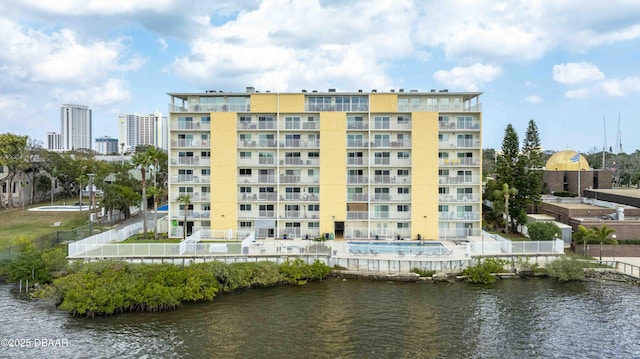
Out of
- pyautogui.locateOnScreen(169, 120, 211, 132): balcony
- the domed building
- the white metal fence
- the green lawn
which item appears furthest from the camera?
the domed building

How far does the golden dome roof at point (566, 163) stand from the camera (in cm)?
7394

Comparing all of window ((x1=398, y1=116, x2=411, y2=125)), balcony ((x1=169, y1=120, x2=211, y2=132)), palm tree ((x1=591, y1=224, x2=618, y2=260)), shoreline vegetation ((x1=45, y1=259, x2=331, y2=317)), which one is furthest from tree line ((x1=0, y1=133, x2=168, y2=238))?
palm tree ((x1=591, y1=224, x2=618, y2=260))

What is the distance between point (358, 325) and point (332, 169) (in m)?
21.5

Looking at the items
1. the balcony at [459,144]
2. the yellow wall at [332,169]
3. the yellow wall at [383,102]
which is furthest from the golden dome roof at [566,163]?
the yellow wall at [332,169]

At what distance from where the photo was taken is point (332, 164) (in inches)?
1875

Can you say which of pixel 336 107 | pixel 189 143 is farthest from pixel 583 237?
pixel 189 143

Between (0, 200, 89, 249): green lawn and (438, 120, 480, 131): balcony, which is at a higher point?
(438, 120, 480, 131): balcony

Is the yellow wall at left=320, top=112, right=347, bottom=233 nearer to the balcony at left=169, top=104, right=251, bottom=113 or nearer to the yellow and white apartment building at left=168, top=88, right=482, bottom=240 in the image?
the yellow and white apartment building at left=168, top=88, right=482, bottom=240

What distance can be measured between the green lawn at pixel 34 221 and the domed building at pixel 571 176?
6690 cm

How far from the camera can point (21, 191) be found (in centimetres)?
7144

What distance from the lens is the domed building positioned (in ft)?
236

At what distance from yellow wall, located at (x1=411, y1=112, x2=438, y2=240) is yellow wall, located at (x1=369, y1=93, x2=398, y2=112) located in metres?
2.15

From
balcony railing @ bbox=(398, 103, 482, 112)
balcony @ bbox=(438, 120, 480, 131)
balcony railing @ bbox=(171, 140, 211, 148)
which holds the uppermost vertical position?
balcony railing @ bbox=(398, 103, 482, 112)

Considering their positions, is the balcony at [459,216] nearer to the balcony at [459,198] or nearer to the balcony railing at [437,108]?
the balcony at [459,198]
